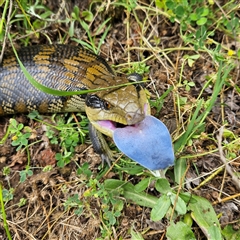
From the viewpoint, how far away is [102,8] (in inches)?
151

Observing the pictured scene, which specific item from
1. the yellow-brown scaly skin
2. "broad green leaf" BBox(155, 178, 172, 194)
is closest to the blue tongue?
"broad green leaf" BBox(155, 178, 172, 194)

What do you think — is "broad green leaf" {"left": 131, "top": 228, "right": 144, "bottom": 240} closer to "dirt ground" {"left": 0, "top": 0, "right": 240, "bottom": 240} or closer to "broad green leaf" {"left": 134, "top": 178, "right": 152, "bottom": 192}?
"dirt ground" {"left": 0, "top": 0, "right": 240, "bottom": 240}

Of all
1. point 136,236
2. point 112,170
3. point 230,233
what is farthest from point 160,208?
point 112,170

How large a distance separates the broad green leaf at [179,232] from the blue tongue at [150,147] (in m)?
0.45

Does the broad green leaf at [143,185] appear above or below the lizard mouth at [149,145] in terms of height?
below

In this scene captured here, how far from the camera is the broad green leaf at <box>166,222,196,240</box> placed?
261 cm

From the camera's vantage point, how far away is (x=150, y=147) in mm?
2479

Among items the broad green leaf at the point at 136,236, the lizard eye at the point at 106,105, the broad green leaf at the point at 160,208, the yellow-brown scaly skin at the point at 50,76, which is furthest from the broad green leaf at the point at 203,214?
the yellow-brown scaly skin at the point at 50,76

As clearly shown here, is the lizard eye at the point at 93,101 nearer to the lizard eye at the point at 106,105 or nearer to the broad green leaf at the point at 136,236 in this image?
the lizard eye at the point at 106,105

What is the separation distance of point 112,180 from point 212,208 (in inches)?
30.4

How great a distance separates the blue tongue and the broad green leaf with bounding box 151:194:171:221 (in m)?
0.30

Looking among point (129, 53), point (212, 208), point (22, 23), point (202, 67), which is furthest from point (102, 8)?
point (212, 208)

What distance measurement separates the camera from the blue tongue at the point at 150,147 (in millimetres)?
2477

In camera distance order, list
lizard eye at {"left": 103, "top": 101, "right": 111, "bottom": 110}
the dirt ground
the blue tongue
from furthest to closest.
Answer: the dirt ground
lizard eye at {"left": 103, "top": 101, "right": 111, "bottom": 110}
the blue tongue
